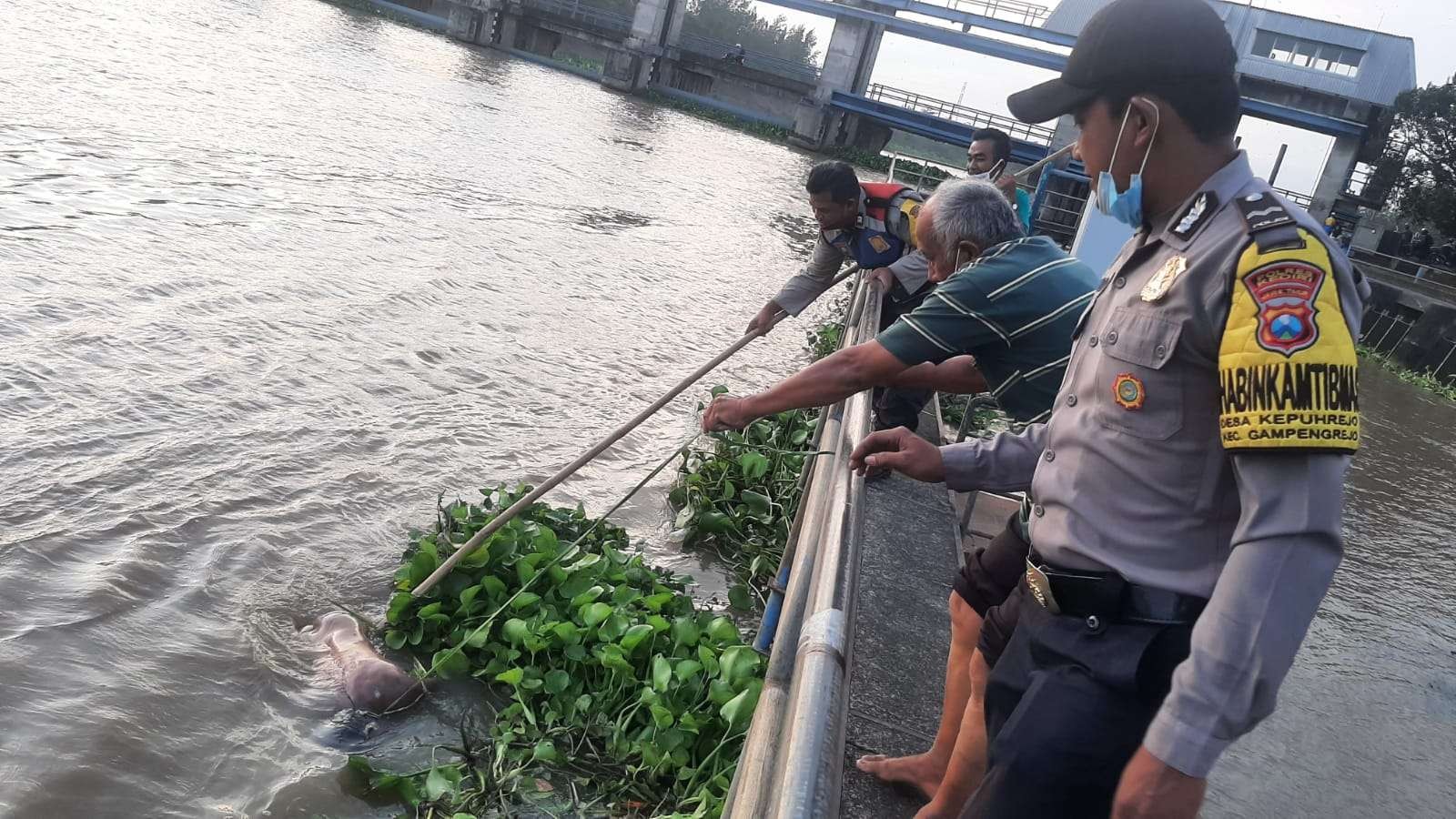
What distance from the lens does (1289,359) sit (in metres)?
1.38

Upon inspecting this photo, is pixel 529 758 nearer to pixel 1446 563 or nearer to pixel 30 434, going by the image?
pixel 30 434

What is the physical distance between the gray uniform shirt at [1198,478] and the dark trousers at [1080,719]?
106 millimetres

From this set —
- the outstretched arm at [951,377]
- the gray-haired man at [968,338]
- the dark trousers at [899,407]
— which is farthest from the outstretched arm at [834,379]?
the dark trousers at [899,407]

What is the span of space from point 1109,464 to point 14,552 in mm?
4340

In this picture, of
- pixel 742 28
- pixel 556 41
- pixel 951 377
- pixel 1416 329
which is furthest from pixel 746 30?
pixel 951 377

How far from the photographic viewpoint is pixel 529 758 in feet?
11.3

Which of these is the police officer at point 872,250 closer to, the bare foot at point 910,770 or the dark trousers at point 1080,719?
the bare foot at point 910,770

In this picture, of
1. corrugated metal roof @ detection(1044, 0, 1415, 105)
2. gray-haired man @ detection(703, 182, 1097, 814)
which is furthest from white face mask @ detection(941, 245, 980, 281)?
corrugated metal roof @ detection(1044, 0, 1415, 105)

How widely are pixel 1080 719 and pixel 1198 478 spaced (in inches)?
16.4

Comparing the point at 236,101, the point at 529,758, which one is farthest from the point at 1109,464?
the point at 236,101

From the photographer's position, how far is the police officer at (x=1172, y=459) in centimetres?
138

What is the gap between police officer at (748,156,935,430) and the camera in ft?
18.8

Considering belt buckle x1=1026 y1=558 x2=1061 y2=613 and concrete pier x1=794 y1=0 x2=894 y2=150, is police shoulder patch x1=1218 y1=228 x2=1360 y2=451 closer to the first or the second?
belt buckle x1=1026 y1=558 x2=1061 y2=613

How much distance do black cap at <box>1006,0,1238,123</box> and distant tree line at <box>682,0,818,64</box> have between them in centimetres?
8497
